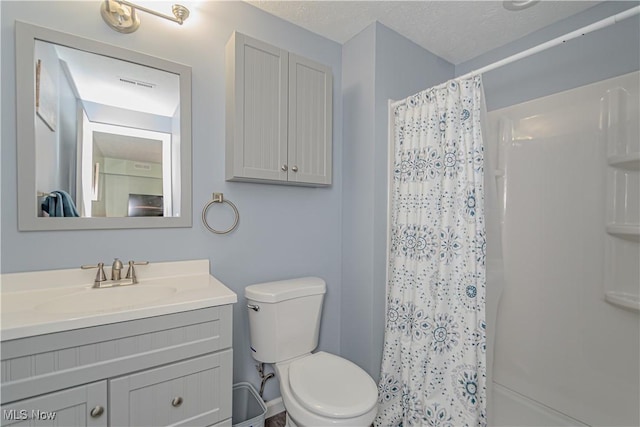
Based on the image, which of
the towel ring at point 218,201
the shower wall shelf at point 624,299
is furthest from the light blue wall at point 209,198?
the shower wall shelf at point 624,299

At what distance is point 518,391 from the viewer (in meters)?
1.88

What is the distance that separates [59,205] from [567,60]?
2.74 meters

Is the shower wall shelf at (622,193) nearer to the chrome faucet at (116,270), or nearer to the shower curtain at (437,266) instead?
the shower curtain at (437,266)

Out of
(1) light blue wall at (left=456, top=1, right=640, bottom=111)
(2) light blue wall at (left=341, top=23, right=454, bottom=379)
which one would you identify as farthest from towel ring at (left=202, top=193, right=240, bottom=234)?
(1) light blue wall at (left=456, top=1, right=640, bottom=111)

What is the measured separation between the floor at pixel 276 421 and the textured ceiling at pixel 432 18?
7.82ft

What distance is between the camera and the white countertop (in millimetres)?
848

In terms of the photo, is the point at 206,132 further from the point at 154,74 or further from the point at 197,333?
the point at 197,333

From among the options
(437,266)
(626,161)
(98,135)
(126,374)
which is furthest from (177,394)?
(626,161)

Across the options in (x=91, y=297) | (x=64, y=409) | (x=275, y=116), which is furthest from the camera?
(x=275, y=116)

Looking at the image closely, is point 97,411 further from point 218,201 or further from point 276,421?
point 276,421

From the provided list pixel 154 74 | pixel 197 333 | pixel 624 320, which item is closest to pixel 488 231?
pixel 624 320

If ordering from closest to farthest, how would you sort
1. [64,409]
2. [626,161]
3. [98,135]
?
[64,409], [98,135], [626,161]

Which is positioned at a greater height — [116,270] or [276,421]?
[116,270]

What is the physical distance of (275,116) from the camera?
5.07 ft
